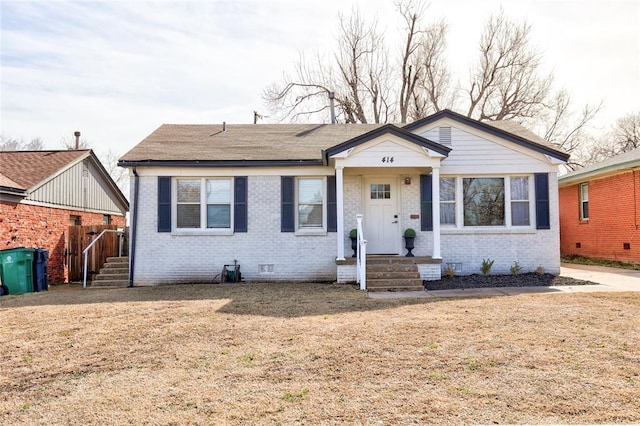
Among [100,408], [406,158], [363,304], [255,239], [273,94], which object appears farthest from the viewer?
[273,94]

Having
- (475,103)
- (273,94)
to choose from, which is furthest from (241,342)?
(475,103)

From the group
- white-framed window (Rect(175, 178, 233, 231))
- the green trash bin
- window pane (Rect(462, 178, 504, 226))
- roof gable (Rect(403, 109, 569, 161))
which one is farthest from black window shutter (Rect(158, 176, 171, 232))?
window pane (Rect(462, 178, 504, 226))

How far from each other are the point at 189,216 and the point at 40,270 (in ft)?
13.8

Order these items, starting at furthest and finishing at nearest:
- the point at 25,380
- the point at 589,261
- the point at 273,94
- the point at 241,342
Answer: the point at 273,94
the point at 589,261
the point at 241,342
the point at 25,380

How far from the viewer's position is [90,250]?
14.8m

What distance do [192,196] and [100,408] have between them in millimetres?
8945

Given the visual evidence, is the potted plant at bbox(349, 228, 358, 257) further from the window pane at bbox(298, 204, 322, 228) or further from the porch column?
the window pane at bbox(298, 204, 322, 228)

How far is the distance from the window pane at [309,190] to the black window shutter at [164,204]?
3.38 meters

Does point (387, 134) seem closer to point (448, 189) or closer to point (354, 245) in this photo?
point (448, 189)

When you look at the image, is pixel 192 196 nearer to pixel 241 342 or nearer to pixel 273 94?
pixel 241 342

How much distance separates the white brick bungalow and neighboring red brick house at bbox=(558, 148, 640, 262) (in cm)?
550

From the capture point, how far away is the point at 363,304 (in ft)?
27.9

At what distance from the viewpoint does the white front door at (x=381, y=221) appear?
12.6 metres

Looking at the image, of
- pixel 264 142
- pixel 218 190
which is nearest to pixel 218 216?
pixel 218 190
